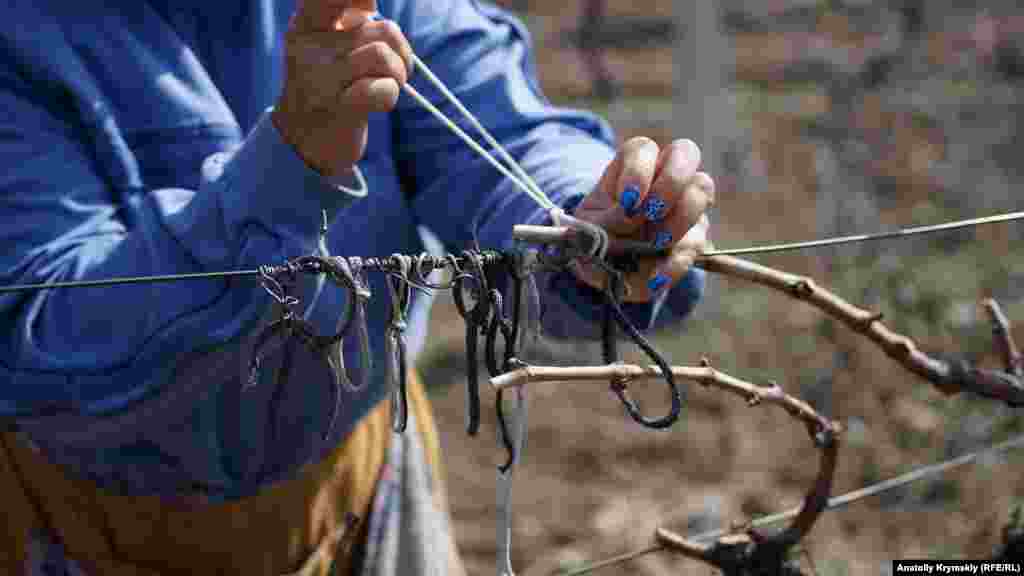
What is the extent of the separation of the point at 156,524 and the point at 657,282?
2.06 feet

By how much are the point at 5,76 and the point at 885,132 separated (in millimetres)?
4203

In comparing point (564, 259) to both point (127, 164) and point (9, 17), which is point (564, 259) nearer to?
point (127, 164)

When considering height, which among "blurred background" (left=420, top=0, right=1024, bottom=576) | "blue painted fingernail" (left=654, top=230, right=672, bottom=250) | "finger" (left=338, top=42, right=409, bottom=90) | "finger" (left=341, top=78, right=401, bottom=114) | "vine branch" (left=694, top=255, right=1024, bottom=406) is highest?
"finger" (left=338, top=42, right=409, bottom=90)

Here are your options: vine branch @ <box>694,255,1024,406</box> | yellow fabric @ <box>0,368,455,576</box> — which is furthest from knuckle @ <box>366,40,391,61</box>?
yellow fabric @ <box>0,368,455,576</box>

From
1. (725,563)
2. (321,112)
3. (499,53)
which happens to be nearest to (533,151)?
(499,53)

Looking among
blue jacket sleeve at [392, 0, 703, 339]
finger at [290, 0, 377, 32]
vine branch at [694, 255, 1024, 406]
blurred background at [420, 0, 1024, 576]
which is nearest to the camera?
finger at [290, 0, 377, 32]

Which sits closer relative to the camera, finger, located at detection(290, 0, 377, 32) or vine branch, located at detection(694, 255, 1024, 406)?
finger, located at detection(290, 0, 377, 32)

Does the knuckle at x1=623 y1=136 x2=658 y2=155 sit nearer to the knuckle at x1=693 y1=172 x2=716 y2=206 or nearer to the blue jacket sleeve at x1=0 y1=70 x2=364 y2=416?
the knuckle at x1=693 y1=172 x2=716 y2=206

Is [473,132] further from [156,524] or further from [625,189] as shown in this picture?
[156,524]

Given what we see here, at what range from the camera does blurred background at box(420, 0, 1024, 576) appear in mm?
2904

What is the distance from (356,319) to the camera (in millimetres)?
1023

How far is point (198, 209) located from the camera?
46.7 inches

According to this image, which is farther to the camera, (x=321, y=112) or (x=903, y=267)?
(x=903, y=267)

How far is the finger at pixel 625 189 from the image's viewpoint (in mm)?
1110
